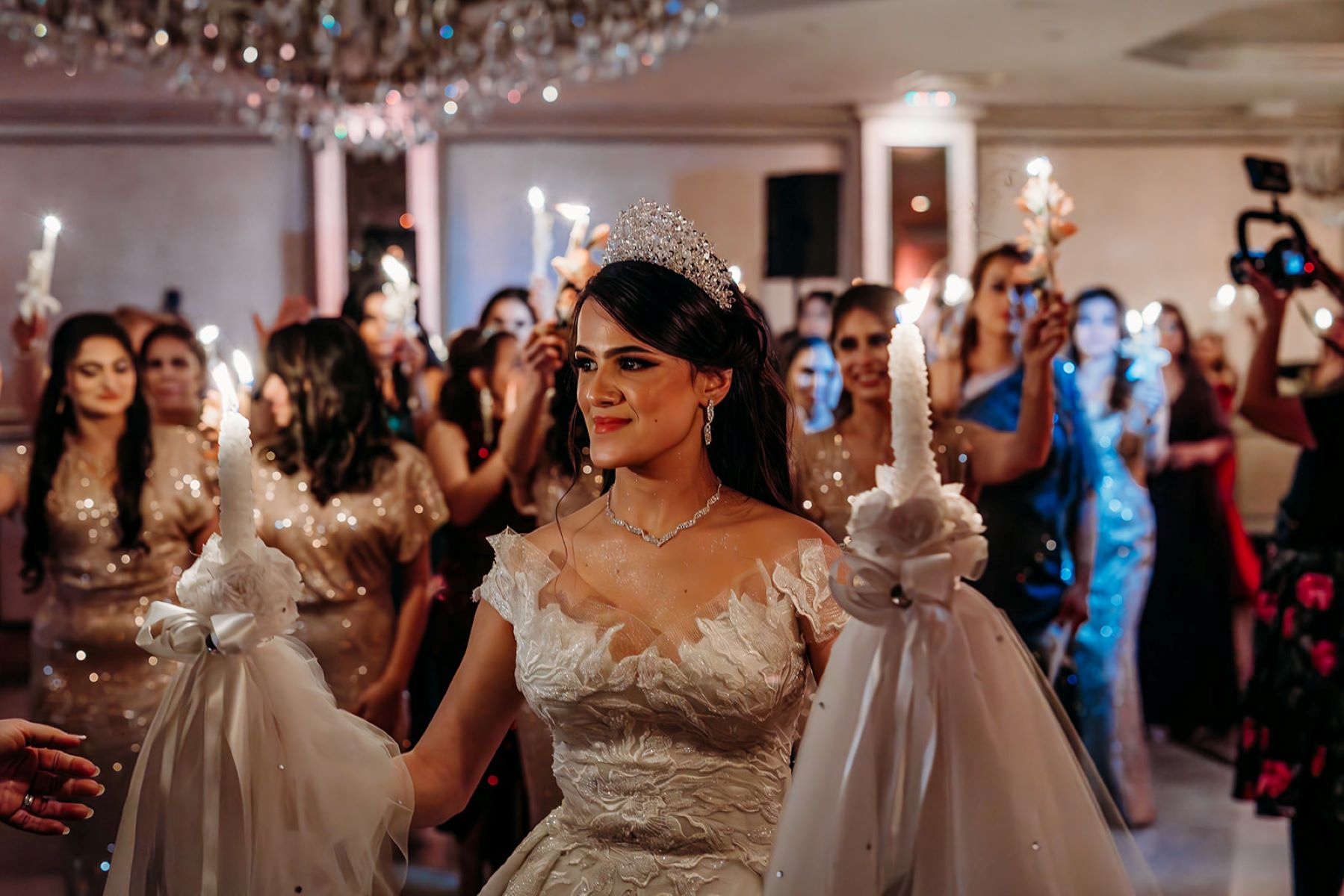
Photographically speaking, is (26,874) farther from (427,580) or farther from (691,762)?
(691,762)

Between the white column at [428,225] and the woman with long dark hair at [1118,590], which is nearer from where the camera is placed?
the woman with long dark hair at [1118,590]

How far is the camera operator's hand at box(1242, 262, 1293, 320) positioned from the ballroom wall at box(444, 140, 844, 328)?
4128 millimetres

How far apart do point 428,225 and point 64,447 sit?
14.4ft

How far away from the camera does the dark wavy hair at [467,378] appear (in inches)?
157

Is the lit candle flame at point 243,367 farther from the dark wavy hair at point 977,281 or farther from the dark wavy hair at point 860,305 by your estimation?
the dark wavy hair at point 977,281

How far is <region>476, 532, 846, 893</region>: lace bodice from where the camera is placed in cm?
167

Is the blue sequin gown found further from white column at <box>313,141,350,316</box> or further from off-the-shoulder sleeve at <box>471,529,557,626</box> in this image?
white column at <box>313,141,350,316</box>

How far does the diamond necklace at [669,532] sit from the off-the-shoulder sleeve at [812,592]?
14cm

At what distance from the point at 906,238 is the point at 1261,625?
4690 millimetres

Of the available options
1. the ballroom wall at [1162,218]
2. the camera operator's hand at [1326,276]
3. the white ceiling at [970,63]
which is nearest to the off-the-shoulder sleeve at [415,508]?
the camera operator's hand at [1326,276]

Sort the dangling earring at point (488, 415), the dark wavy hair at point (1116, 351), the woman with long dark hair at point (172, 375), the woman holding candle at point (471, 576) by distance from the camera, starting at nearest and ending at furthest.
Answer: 1. the woman holding candle at point (471, 576)
2. the dangling earring at point (488, 415)
3. the woman with long dark hair at point (172, 375)
4. the dark wavy hair at point (1116, 351)

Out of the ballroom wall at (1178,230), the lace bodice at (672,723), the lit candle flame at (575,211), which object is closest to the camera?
the lace bodice at (672,723)

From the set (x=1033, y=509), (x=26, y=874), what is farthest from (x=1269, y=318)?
(x=26, y=874)

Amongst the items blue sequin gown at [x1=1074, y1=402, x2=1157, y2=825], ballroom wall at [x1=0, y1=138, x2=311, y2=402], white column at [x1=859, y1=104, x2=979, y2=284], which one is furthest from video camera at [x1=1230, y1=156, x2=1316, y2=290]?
ballroom wall at [x1=0, y1=138, x2=311, y2=402]
